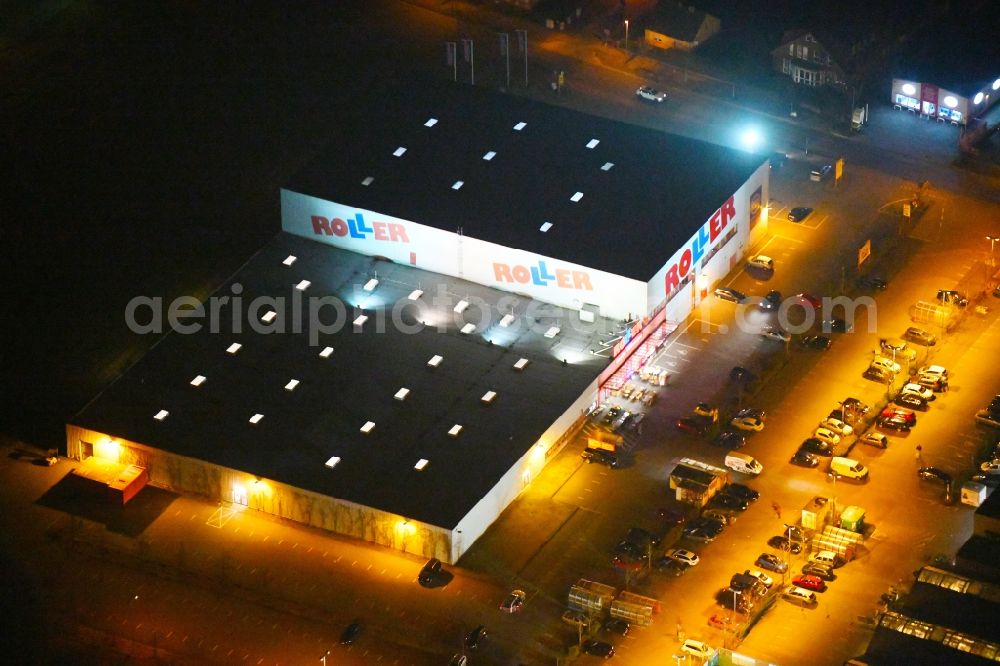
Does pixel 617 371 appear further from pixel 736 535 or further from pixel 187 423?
pixel 187 423

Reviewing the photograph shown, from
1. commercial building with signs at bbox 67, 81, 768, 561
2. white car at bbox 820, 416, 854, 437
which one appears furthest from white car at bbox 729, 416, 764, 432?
commercial building with signs at bbox 67, 81, 768, 561

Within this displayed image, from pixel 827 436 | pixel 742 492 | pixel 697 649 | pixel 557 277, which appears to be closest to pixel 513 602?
pixel 697 649

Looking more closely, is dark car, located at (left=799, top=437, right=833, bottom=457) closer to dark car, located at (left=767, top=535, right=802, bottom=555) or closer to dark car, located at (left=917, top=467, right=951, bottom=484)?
dark car, located at (left=917, top=467, right=951, bottom=484)

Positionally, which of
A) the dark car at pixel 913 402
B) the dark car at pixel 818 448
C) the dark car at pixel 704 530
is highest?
the dark car at pixel 913 402

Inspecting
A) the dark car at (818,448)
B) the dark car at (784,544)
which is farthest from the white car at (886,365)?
the dark car at (784,544)

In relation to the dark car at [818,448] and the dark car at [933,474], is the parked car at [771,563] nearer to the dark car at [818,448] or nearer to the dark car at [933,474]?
the dark car at [818,448]
